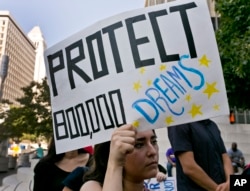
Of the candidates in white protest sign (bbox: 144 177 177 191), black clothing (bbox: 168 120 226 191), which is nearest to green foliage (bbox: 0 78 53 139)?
white protest sign (bbox: 144 177 177 191)

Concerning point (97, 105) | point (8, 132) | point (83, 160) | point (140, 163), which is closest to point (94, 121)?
point (97, 105)

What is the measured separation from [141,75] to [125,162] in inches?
15.4

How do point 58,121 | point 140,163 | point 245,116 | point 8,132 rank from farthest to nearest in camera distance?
point 8,132 < point 245,116 < point 58,121 < point 140,163

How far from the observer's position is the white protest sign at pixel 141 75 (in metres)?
1.62

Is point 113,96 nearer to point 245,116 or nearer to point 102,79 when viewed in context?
point 102,79

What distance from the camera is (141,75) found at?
164 cm

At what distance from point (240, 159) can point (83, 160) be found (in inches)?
372

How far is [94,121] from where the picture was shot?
1.75 metres

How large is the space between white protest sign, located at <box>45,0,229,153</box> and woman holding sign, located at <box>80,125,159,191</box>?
3.3 inches

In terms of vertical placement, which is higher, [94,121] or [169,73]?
[169,73]

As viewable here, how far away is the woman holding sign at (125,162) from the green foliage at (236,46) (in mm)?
8917

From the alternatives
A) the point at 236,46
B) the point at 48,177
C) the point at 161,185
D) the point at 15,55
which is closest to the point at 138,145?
the point at 48,177

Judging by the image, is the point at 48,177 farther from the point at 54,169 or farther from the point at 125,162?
the point at 125,162

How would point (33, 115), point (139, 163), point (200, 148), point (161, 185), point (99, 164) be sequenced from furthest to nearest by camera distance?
1. point (33, 115)
2. point (161, 185)
3. point (200, 148)
4. point (99, 164)
5. point (139, 163)
